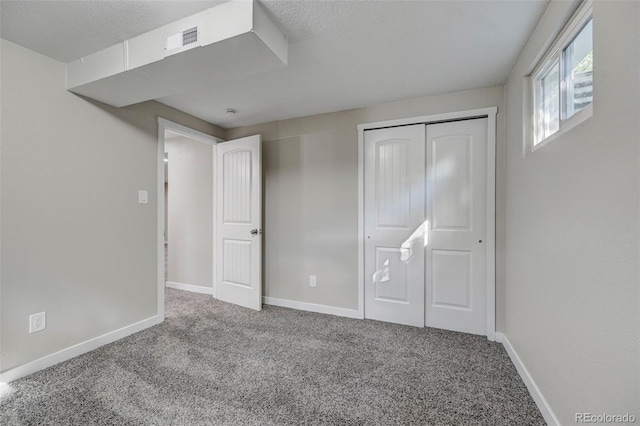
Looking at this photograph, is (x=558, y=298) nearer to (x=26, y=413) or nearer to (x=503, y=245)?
(x=503, y=245)

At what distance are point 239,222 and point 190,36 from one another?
216cm

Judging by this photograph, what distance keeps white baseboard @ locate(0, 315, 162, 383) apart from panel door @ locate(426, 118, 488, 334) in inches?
109

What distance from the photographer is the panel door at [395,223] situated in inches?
110

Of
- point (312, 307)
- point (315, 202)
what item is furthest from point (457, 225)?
point (312, 307)

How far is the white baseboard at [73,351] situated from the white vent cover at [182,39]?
2.30 meters

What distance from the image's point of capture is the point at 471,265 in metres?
2.61

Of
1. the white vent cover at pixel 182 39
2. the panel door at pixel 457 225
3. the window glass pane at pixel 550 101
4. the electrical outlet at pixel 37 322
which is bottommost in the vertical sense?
the electrical outlet at pixel 37 322

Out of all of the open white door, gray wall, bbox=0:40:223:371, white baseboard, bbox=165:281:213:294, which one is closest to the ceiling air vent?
gray wall, bbox=0:40:223:371

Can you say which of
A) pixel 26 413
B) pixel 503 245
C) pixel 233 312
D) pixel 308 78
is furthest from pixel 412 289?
pixel 26 413

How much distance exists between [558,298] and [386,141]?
6.47ft

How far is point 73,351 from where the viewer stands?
2172mm

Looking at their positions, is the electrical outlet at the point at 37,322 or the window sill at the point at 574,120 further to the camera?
the electrical outlet at the point at 37,322

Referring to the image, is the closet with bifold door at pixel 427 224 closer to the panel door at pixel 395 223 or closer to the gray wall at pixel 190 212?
the panel door at pixel 395 223

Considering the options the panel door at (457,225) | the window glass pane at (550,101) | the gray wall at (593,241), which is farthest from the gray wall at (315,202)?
the gray wall at (593,241)
